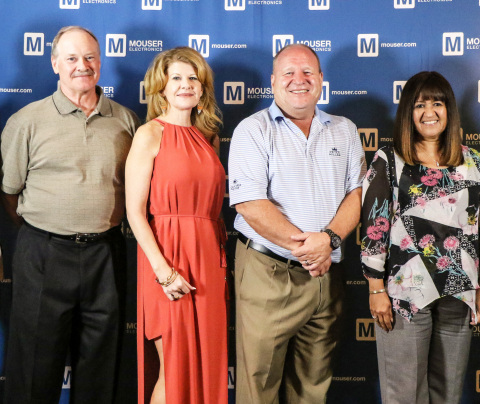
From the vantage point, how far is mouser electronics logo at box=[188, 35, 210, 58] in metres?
3.04

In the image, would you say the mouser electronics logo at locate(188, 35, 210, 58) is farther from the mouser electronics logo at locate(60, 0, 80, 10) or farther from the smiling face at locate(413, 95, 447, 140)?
the smiling face at locate(413, 95, 447, 140)

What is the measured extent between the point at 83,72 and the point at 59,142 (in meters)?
0.35

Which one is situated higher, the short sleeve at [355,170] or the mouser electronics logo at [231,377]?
the short sleeve at [355,170]

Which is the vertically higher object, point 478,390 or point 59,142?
Answer: point 59,142

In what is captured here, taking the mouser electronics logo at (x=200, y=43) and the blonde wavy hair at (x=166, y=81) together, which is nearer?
the blonde wavy hair at (x=166, y=81)

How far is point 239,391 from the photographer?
94.7 inches

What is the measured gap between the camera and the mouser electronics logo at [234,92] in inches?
120

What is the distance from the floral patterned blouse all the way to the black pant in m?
1.21

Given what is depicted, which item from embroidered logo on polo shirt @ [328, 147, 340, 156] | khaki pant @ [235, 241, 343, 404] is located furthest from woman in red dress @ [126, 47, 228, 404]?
embroidered logo on polo shirt @ [328, 147, 340, 156]

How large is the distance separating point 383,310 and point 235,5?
188 centimetres

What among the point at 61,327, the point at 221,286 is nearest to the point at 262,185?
the point at 221,286

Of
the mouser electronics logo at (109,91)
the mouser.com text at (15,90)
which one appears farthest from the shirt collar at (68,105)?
the mouser.com text at (15,90)

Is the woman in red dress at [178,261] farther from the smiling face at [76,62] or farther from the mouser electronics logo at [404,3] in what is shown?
the mouser electronics logo at [404,3]

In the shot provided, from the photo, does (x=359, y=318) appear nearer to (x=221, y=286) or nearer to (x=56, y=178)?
(x=221, y=286)
